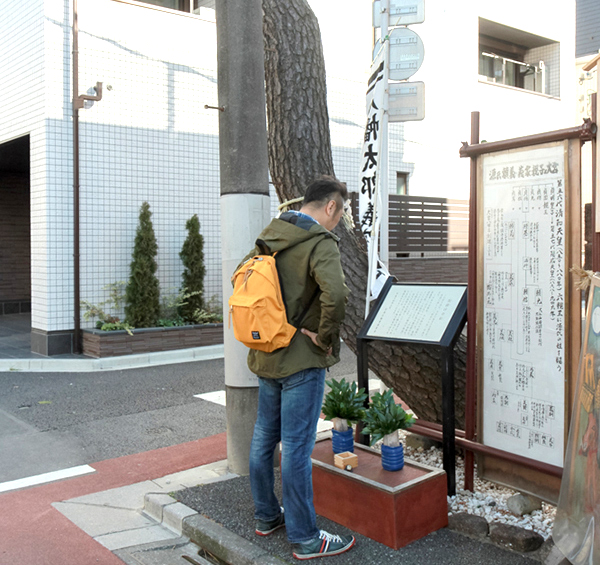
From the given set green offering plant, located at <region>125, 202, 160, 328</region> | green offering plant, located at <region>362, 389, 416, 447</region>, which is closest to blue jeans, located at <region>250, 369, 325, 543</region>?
A: green offering plant, located at <region>362, 389, 416, 447</region>

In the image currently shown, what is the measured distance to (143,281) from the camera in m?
10.5

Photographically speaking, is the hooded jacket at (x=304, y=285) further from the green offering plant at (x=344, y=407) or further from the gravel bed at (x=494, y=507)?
the gravel bed at (x=494, y=507)

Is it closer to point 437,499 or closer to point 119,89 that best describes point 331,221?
point 437,499

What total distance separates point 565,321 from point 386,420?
117 cm

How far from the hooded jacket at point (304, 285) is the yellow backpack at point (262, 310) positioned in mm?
52

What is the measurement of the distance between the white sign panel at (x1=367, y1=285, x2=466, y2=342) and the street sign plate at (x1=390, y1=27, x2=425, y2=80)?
1670 mm

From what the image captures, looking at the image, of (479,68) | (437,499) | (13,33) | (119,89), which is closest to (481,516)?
(437,499)

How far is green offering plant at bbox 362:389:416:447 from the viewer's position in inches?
148

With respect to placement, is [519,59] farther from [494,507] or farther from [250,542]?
[250,542]

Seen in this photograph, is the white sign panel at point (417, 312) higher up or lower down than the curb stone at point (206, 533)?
higher up

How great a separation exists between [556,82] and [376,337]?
59.0ft

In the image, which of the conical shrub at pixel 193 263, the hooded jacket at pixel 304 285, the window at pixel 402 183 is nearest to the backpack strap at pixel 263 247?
the hooded jacket at pixel 304 285

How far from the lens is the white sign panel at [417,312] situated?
4.16m

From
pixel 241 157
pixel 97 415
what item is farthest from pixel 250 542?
pixel 97 415
